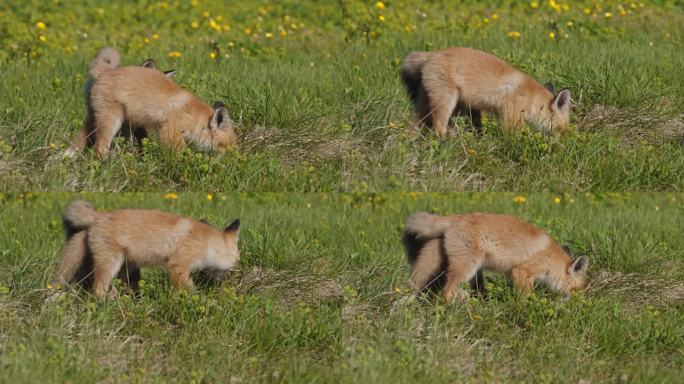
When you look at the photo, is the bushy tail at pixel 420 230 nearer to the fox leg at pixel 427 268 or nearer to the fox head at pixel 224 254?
the fox leg at pixel 427 268

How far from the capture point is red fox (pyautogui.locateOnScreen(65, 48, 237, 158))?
991cm

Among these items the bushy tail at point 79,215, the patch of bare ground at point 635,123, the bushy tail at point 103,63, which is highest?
the bushy tail at point 103,63

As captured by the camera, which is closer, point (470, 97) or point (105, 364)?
point (105, 364)

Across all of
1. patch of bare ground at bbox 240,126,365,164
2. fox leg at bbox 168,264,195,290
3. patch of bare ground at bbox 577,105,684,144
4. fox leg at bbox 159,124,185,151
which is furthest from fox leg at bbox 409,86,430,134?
fox leg at bbox 168,264,195,290

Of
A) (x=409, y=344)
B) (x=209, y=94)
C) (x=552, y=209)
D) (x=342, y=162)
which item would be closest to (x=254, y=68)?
(x=209, y=94)

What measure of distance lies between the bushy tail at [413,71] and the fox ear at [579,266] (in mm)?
1886

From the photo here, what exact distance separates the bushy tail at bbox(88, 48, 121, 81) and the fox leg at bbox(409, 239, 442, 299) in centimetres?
301

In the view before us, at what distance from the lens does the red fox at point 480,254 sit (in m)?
9.58

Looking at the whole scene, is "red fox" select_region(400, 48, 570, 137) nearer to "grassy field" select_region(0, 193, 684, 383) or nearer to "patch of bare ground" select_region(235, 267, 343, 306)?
"grassy field" select_region(0, 193, 684, 383)

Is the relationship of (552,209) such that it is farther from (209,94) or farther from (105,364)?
(105,364)

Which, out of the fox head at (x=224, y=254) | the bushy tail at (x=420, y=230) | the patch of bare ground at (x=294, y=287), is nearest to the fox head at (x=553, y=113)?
the bushy tail at (x=420, y=230)

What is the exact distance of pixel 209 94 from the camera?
10805 millimetres

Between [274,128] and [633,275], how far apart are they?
3.20 meters

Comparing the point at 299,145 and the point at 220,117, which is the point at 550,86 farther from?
the point at 220,117
